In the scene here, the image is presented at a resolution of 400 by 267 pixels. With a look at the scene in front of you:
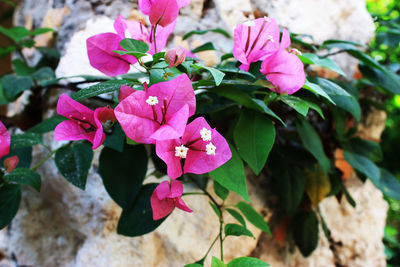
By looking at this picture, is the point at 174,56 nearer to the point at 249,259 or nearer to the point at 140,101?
the point at 140,101

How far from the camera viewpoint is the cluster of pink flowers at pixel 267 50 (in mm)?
458

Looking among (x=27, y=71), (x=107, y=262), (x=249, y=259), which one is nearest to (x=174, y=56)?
(x=249, y=259)

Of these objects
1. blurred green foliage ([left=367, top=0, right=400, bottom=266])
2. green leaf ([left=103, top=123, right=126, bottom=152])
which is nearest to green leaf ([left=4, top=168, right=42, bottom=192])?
green leaf ([left=103, top=123, right=126, bottom=152])

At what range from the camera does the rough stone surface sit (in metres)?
0.67

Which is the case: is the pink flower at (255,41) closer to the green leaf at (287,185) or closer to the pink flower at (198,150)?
the pink flower at (198,150)

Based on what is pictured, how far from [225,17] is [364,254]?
872mm

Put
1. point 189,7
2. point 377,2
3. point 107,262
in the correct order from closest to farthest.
→ 1. point 107,262
2. point 189,7
3. point 377,2

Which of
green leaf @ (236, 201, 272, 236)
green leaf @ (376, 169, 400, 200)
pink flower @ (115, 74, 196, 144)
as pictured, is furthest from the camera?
green leaf @ (376, 169, 400, 200)

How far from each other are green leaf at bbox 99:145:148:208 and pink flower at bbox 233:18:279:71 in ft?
0.82

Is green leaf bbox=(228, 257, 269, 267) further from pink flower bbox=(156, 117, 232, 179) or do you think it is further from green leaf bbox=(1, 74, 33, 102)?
green leaf bbox=(1, 74, 33, 102)

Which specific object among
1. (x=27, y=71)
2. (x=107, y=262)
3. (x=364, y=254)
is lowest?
(x=364, y=254)

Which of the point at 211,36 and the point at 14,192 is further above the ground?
the point at 211,36

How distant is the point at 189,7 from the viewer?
0.88 meters

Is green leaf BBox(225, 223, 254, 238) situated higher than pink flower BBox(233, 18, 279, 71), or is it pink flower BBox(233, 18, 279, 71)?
pink flower BBox(233, 18, 279, 71)
